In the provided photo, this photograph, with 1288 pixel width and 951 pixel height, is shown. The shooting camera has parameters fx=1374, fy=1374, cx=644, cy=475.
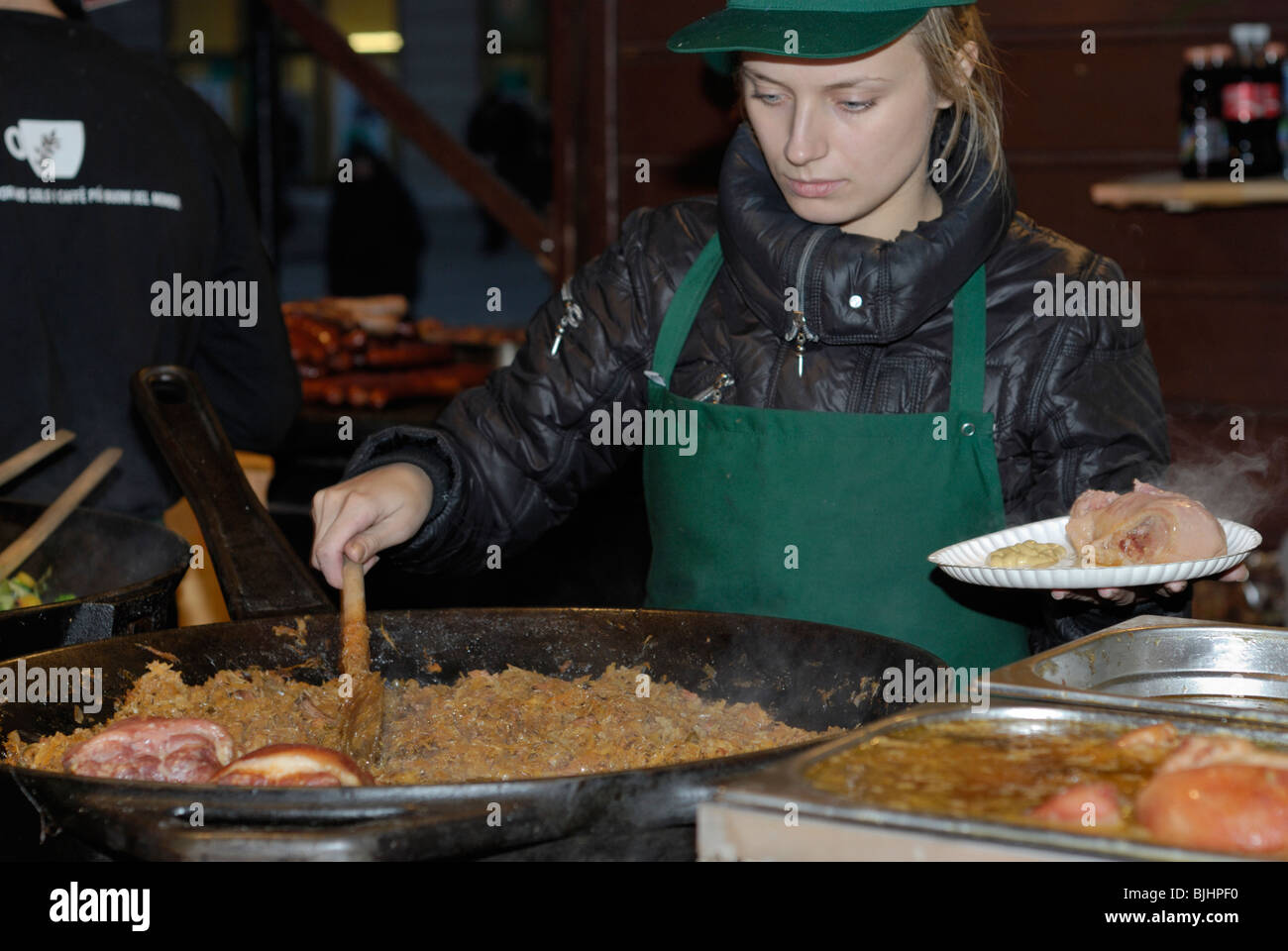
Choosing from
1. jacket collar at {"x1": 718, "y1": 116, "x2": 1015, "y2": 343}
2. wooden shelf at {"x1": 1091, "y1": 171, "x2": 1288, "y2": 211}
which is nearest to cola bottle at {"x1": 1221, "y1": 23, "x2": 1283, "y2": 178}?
wooden shelf at {"x1": 1091, "y1": 171, "x2": 1288, "y2": 211}

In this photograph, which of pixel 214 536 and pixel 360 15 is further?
pixel 360 15

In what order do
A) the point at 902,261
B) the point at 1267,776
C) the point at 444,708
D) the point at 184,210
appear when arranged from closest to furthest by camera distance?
1. the point at 1267,776
2. the point at 444,708
3. the point at 902,261
4. the point at 184,210

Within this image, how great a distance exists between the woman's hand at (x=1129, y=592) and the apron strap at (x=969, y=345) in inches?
15.8

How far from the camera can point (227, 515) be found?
187 centimetres

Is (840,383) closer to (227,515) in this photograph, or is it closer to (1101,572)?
(1101,572)

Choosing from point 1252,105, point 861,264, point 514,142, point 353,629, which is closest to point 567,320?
point 861,264

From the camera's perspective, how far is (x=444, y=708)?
1738 mm

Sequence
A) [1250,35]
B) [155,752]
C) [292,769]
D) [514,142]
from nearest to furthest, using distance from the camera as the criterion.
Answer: [292,769], [155,752], [1250,35], [514,142]

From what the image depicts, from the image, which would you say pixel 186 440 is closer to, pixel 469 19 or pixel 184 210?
pixel 184 210

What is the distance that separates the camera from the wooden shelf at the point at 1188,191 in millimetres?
3617

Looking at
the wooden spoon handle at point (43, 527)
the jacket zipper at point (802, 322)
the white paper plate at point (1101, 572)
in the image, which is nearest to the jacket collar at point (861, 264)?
the jacket zipper at point (802, 322)

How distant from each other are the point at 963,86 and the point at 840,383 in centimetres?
47
